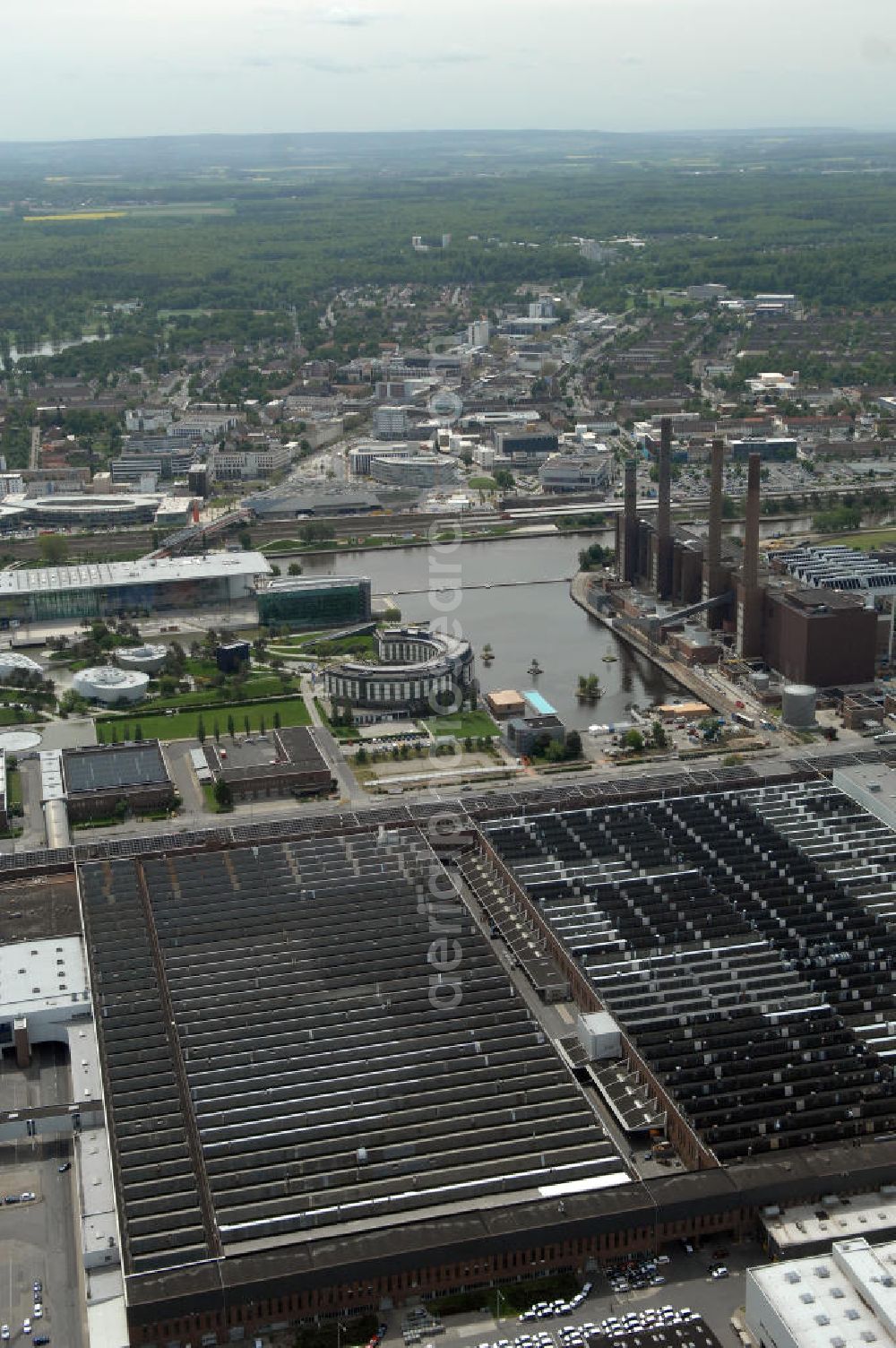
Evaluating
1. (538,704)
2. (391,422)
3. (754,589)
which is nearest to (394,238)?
(391,422)

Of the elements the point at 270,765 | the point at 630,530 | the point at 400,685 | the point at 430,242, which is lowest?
the point at 270,765

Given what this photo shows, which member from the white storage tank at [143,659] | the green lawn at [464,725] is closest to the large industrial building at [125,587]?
the white storage tank at [143,659]

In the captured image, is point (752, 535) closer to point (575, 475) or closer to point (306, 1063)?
point (575, 475)

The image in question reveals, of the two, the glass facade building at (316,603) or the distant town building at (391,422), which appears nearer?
the glass facade building at (316,603)

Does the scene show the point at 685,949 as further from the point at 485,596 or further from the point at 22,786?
the point at 485,596

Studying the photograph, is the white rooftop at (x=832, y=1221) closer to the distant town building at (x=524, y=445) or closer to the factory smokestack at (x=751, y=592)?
the factory smokestack at (x=751, y=592)

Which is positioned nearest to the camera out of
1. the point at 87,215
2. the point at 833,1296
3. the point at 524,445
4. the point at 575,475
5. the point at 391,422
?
the point at 833,1296

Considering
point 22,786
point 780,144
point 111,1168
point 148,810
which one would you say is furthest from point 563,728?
point 780,144
